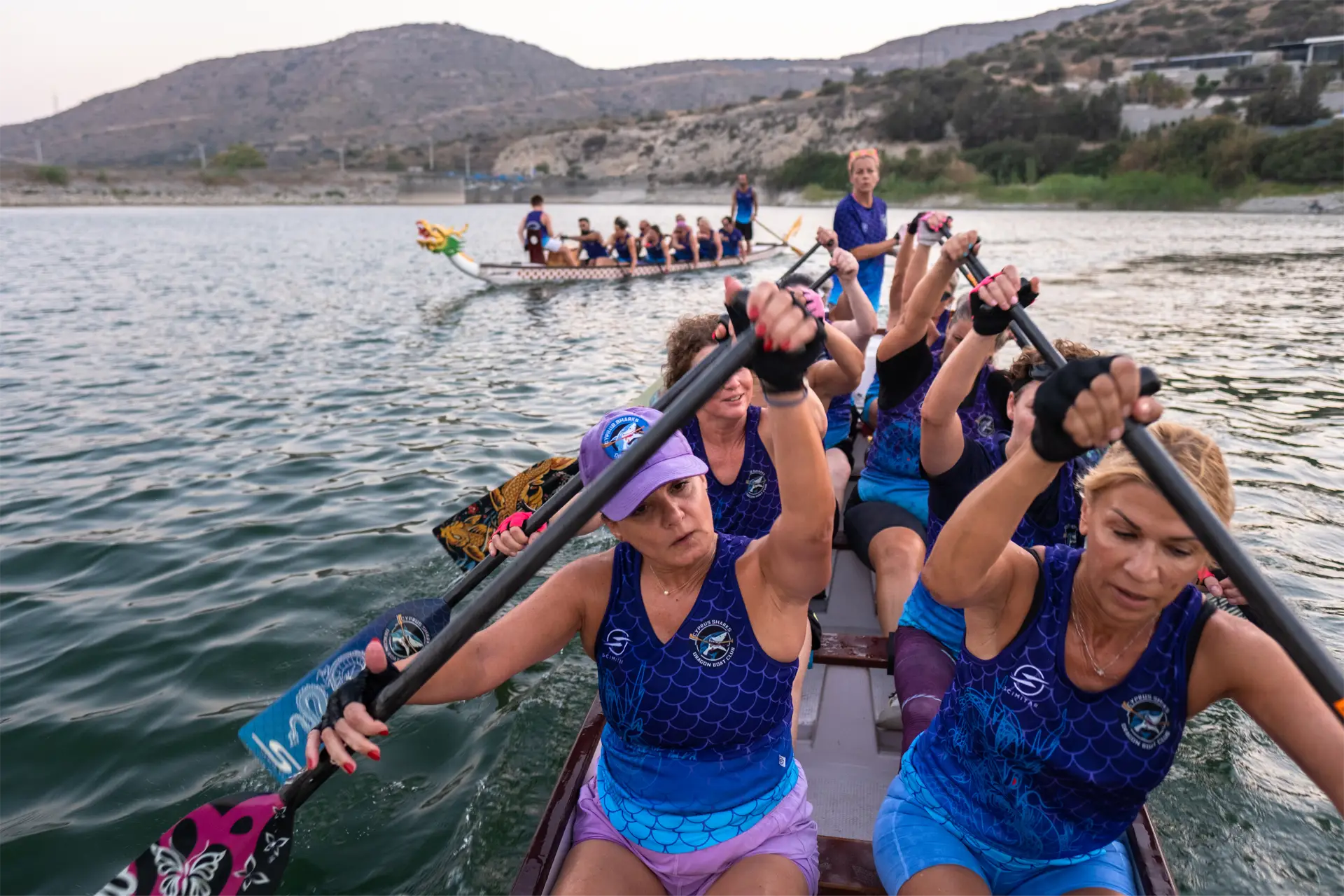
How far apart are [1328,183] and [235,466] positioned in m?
44.3

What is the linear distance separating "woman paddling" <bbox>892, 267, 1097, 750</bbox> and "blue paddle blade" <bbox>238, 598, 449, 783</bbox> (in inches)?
68.8

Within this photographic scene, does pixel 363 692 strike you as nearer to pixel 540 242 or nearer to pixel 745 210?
pixel 540 242

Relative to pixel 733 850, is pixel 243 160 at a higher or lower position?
higher

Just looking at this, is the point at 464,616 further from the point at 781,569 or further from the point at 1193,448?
the point at 1193,448

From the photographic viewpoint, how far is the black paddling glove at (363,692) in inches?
86.0

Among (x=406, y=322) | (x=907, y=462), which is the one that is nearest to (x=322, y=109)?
(x=406, y=322)

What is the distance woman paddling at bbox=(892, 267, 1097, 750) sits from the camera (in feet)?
9.20

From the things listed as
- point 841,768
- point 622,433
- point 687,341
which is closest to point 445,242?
point 687,341

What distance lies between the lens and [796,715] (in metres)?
3.12

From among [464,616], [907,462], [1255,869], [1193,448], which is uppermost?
[1193,448]

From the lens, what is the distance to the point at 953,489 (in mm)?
3176

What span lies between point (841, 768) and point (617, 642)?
132 cm

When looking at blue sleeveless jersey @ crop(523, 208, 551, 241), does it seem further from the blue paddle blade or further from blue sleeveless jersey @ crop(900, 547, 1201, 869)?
blue sleeveless jersey @ crop(900, 547, 1201, 869)

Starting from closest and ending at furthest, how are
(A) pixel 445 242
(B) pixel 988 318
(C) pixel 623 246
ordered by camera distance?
(B) pixel 988 318
(A) pixel 445 242
(C) pixel 623 246
